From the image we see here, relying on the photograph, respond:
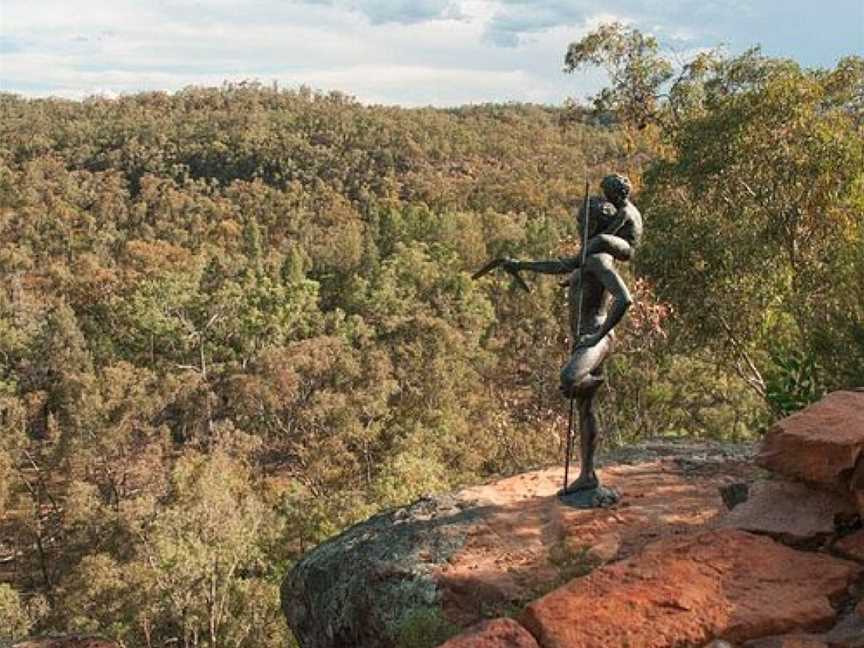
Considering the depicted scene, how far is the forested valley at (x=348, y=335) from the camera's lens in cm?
1080

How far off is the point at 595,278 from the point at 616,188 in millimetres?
656

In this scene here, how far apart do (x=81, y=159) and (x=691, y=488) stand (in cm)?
8096

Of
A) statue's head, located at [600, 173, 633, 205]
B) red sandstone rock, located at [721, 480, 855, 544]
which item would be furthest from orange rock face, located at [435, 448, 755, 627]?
statue's head, located at [600, 173, 633, 205]

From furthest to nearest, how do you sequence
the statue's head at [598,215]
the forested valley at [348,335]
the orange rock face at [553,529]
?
1. the forested valley at [348,335]
2. the statue's head at [598,215]
3. the orange rock face at [553,529]

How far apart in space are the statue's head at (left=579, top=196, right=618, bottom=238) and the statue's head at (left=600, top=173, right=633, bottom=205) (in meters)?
0.06

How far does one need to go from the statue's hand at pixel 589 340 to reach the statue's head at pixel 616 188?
0.98 m

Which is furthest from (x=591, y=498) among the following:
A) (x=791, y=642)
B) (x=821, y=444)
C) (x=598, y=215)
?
(x=791, y=642)

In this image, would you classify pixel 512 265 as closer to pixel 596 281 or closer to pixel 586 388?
pixel 596 281

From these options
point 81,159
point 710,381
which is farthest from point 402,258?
point 81,159

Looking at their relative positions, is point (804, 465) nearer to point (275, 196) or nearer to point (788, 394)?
point (788, 394)

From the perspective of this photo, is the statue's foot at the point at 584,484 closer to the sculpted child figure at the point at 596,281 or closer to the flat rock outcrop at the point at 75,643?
the sculpted child figure at the point at 596,281

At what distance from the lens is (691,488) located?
6867 mm

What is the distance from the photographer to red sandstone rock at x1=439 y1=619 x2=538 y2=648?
10.1 feet

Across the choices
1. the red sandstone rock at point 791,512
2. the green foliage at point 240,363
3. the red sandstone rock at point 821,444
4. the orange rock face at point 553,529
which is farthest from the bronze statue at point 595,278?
the green foliage at point 240,363
